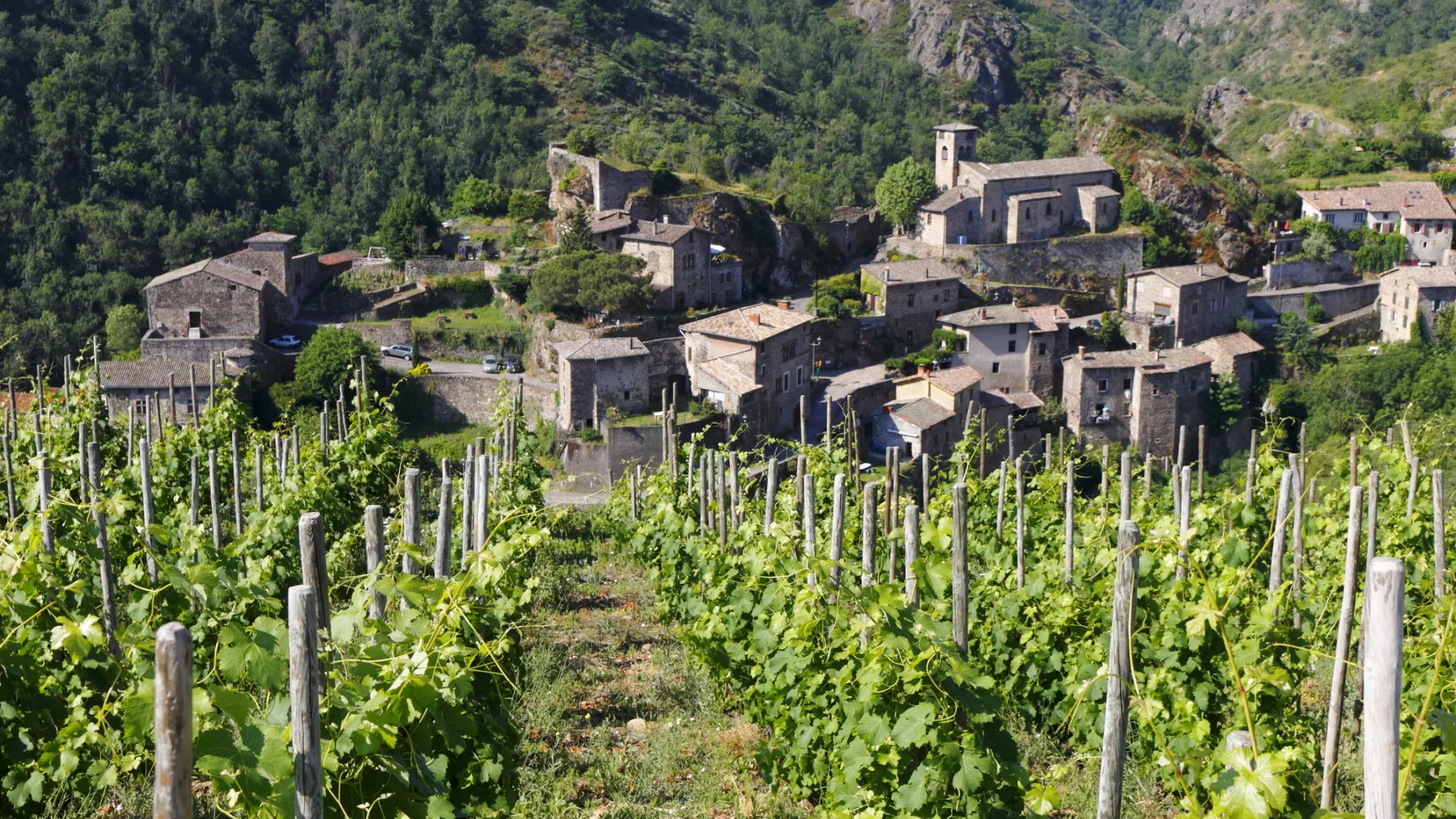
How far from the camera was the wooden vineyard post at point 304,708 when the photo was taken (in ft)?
13.6

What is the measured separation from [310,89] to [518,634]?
56.7m

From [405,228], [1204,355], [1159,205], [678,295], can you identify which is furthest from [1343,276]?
[405,228]

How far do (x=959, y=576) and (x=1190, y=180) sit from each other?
5101 centimetres

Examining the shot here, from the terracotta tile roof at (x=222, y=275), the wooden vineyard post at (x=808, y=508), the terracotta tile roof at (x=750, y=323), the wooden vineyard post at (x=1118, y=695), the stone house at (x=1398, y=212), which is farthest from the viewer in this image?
the stone house at (x=1398, y=212)

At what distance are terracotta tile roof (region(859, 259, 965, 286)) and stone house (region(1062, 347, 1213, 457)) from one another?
610 cm

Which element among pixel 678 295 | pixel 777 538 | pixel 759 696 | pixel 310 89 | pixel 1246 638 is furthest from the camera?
pixel 310 89

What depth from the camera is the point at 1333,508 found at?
13.8 meters

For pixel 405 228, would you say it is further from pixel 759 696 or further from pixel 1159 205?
pixel 759 696

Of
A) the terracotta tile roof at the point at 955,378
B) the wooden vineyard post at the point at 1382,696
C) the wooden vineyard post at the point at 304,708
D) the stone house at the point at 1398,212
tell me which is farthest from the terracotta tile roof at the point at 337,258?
the wooden vineyard post at the point at 1382,696

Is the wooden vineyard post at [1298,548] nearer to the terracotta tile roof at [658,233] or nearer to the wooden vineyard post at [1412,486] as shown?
the wooden vineyard post at [1412,486]

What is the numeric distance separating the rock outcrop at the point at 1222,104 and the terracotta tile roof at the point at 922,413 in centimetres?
5621

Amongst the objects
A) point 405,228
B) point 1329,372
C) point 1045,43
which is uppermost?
point 1045,43

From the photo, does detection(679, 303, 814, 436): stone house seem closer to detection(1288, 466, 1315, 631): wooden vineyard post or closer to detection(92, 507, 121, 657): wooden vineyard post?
detection(1288, 466, 1315, 631): wooden vineyard post

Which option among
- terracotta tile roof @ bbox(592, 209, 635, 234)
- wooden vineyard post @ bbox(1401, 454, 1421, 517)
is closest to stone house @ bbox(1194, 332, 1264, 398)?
terracotta tile roof @ bbox(592, 209, 635, 234)
